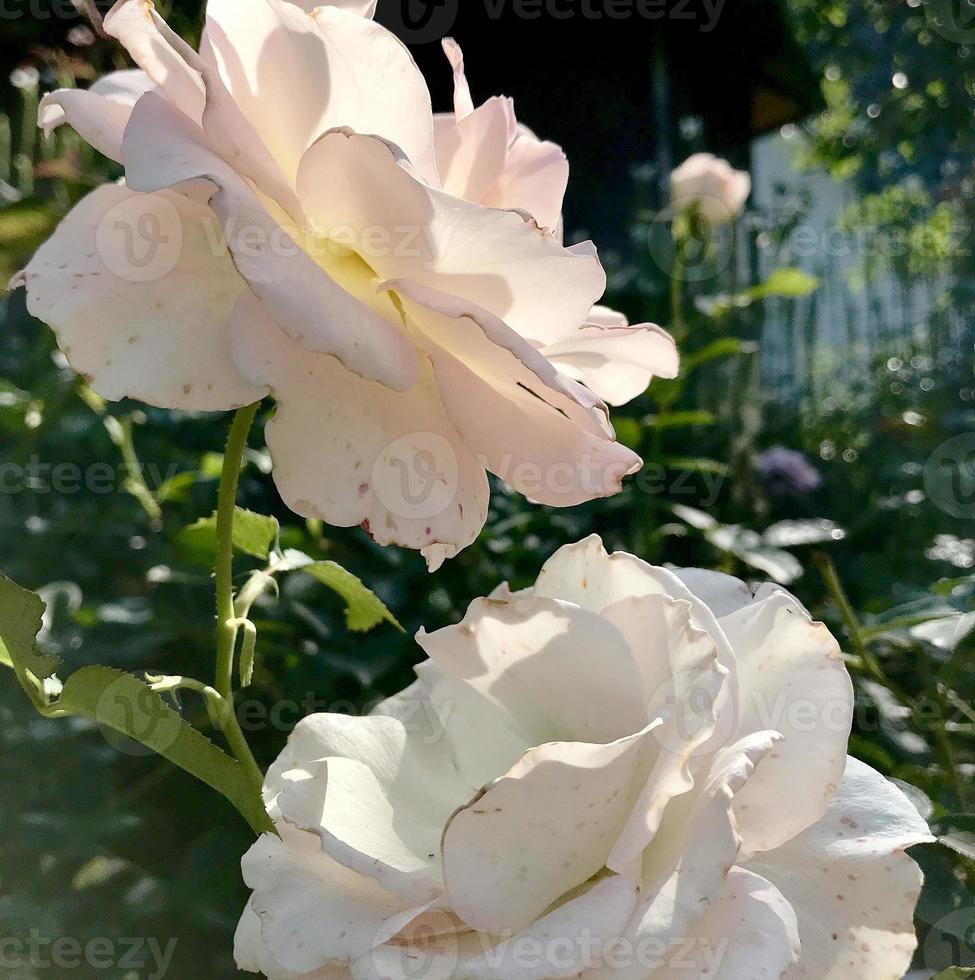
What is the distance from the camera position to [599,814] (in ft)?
0.99

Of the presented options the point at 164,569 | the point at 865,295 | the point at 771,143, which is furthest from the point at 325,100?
the point at 771,143

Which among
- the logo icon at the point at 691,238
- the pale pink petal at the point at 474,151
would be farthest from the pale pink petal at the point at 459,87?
the logo icon at the point at 691,238

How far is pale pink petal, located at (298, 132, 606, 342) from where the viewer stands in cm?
29

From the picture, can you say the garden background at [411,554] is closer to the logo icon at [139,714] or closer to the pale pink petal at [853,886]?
the pale pink petal at [853,886]

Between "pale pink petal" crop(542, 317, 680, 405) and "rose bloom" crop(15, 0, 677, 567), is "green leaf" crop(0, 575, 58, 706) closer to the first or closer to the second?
"rose bloom" crop(15, 0, 677, 567)

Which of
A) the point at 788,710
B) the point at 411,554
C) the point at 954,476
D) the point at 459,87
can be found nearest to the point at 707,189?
the point at 954,476

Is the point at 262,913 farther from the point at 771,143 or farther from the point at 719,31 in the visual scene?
the point at 771,143

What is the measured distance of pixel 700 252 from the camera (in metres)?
1.66

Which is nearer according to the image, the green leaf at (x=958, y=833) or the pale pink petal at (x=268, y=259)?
the pale pink petal at (x=268, y=259)

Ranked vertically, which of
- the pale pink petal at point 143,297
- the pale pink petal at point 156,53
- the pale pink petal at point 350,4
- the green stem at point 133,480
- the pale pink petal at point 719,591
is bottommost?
the green stem at point 133,480

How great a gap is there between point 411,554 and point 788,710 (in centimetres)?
56

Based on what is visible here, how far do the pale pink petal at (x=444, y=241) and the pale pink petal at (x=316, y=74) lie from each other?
0.09 feet

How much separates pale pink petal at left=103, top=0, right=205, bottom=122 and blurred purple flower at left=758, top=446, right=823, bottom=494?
5.11 feet

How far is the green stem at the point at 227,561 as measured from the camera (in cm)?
34
